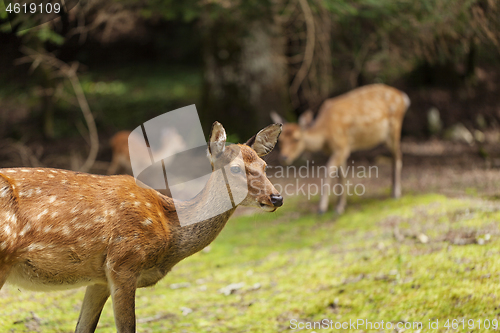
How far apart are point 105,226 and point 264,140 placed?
4.23 feet

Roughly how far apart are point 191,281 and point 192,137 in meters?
2.93

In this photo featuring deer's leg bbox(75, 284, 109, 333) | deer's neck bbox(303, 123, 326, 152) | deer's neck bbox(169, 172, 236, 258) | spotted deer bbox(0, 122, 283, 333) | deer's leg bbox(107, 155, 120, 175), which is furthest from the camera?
deer's leg bbox(107, 155, 120, 175)

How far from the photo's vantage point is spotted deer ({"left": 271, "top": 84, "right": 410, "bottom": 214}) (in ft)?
27.2

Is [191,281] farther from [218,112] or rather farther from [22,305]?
[218,112]

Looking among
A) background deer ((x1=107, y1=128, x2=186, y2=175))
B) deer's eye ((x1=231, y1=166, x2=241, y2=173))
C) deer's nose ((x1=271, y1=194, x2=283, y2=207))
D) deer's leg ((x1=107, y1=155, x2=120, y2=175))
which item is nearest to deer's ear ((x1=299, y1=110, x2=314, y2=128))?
background deer ((x1=107, y1=128, x2=186, y2=175))

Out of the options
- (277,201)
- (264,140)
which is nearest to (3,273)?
(277,201)

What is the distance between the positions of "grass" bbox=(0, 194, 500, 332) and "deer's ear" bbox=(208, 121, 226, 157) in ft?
2.10

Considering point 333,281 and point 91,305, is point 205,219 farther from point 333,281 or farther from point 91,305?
point 333,281

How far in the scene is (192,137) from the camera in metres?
7.96

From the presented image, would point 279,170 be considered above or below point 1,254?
below

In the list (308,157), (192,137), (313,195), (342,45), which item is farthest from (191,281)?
(342,45)

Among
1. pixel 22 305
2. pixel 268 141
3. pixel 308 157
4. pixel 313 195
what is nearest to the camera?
pixel 268 141

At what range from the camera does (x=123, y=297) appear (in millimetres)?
3104

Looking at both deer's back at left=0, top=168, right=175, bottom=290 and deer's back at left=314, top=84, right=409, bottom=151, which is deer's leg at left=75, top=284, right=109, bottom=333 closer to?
deer's back at left=0, top=168, right=175, bottom=290
